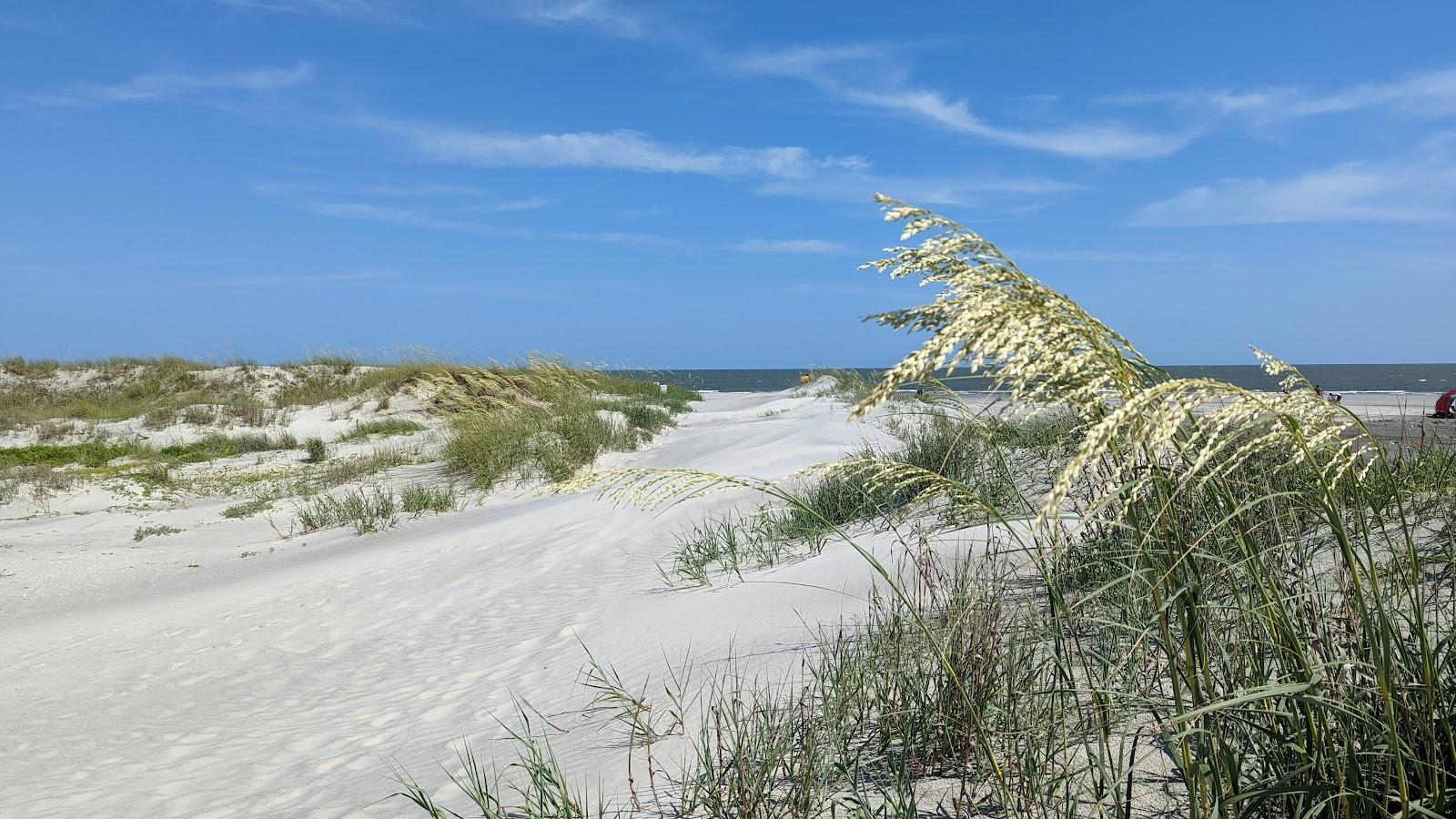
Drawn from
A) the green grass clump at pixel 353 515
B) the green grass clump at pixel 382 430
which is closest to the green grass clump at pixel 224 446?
the green grass clump at pixel 382 430

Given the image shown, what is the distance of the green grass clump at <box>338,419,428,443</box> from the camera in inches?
635

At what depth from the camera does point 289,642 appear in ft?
17.2

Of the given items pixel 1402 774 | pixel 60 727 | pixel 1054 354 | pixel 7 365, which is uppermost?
pixel 7 365

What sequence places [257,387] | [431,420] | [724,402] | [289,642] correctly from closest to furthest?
1. [289,642]
2. [431,420]
3. [257,387]
4. [724,402]

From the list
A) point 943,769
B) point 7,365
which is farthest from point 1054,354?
point 7,365

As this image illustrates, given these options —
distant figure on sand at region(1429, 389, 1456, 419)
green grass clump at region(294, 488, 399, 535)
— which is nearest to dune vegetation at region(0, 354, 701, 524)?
green grass clump at region(294, 488, 399, 535)

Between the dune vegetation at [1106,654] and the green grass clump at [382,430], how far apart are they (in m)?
14.0

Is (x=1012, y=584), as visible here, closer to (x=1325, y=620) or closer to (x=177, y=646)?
(x=1325, y=620)

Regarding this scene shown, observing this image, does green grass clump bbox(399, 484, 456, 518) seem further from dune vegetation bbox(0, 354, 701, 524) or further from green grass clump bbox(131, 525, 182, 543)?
green grass clump bbox(131, 525, 182, 543)

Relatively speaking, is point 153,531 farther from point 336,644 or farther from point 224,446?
point 224,446

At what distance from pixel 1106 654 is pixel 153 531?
9728 millimetres

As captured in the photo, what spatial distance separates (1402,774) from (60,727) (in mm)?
5156

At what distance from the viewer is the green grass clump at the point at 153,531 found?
878cm

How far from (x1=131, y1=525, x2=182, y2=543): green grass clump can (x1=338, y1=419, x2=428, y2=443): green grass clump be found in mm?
6798
